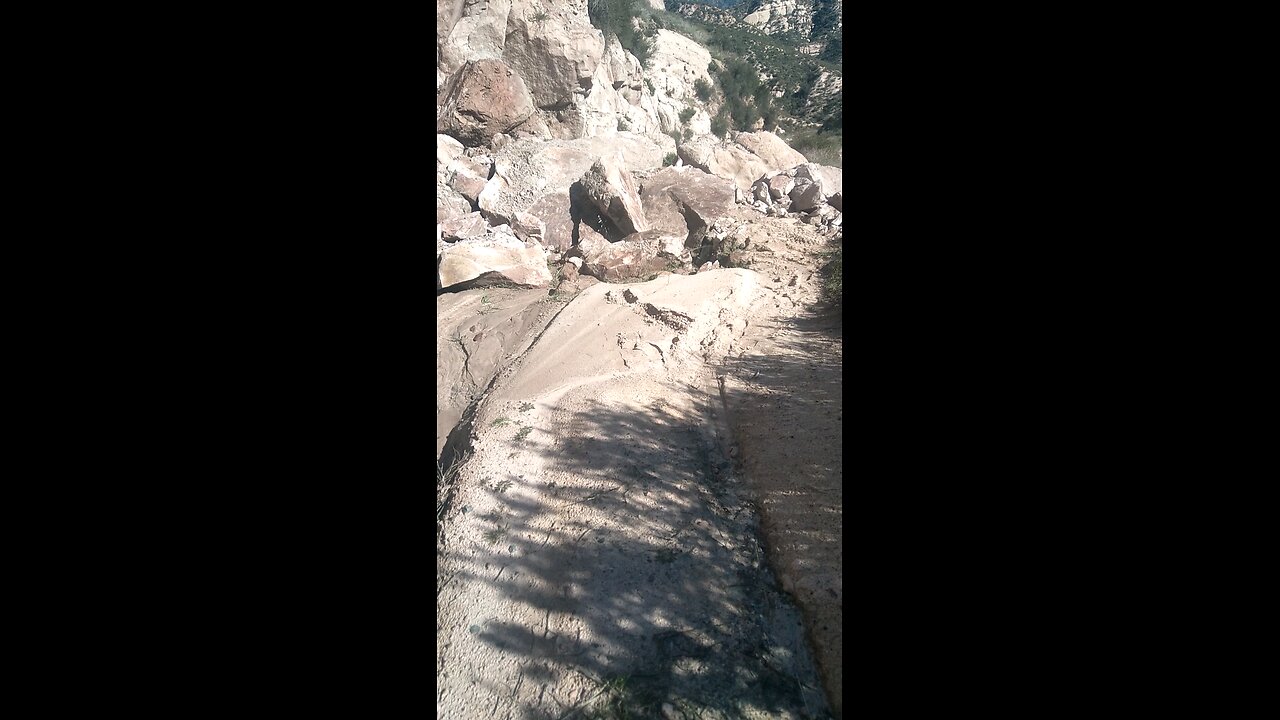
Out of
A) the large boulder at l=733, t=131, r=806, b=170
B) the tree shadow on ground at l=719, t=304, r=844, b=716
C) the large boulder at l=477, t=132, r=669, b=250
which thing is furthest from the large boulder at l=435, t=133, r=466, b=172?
the tree shadow on ground at l=719, t=304, r=844, b=716

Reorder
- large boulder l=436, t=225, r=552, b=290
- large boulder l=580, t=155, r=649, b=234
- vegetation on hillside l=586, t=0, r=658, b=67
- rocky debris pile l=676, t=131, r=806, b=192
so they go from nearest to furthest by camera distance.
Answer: large boulder l=436, t=225, r=552, b=290 < large boulder l=580, t=155, r=649, b=234 < rocky debris pile l=676, t=131, r=806, b=192 < vegetation on hillside l=586, t=0, r=658, b=67

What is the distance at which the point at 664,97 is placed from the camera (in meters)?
21.4

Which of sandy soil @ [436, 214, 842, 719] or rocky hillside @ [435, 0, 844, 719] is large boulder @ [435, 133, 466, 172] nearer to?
rocky hillside @ [435, 0, 844, 719]

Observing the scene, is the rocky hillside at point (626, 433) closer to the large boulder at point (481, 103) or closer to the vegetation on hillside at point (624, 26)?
the large boulder at point (481, 103)

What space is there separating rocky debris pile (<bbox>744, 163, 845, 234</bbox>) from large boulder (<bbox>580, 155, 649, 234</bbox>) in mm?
1700

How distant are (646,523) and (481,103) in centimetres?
1111

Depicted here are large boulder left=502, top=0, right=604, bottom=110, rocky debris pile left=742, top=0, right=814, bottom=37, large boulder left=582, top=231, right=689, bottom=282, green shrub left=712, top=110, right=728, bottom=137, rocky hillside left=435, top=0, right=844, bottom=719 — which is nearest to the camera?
rocky hillside left=435, top=0, right=844, bottom=719

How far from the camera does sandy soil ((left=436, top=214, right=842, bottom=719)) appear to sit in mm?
3381

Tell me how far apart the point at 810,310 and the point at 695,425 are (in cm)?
258

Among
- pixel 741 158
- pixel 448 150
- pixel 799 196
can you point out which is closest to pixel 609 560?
pixel 799 196

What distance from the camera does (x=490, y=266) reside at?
28.5 ft

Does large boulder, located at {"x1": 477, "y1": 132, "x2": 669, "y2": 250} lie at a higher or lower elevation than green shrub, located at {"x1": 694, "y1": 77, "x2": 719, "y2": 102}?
lower

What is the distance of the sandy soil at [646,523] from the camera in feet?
11.1
